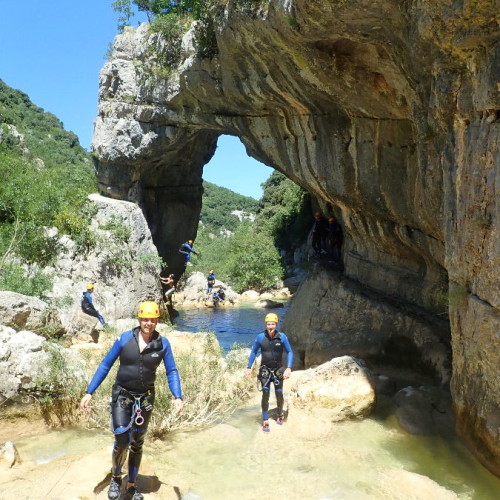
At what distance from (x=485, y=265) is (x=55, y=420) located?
6016mm

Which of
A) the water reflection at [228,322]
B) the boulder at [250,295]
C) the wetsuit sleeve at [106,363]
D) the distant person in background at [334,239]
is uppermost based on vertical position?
the distant person in background at [334,239]

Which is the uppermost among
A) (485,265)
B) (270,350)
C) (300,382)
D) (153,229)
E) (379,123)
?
(379,123)

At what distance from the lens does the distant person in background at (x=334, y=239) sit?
14.2 m

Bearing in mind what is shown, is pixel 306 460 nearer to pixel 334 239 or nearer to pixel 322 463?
pixel 322 463

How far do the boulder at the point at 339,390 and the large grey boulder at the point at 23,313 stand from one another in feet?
16.3

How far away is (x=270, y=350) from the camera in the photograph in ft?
21.9

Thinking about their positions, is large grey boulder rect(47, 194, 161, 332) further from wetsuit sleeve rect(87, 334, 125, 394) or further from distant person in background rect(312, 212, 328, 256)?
wetsuit sleeve rect(87, 334, 125, 394)

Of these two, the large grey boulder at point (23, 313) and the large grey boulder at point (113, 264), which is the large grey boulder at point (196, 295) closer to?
the large grey boulder at point (113, 264)

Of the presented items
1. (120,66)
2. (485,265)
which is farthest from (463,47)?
(120,66)

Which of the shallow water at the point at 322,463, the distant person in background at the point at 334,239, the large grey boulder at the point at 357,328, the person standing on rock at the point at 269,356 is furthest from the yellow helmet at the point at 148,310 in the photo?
the distant person in background at the point at 334,239

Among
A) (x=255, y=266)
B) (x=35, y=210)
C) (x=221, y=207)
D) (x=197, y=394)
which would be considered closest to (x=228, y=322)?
(x=35, y=210)

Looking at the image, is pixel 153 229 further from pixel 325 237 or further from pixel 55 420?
pixel 55 420

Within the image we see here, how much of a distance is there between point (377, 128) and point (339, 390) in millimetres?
5080

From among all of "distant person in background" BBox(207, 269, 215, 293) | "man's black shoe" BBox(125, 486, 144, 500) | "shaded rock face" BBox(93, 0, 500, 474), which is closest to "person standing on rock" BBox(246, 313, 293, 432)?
"shaded rock face" BBox(93, 0, 500, 474)
